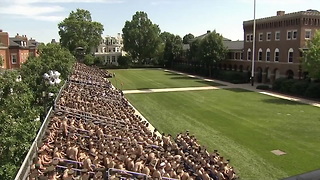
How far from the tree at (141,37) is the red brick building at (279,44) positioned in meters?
44.4

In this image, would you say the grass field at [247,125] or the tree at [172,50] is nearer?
the grass field at [247,125]

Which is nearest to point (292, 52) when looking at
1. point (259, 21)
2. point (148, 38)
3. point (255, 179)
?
point (259, 21)

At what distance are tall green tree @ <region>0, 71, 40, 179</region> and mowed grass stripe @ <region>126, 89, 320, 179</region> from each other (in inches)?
392

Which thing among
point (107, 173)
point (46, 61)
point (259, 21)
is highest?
point (259, 21)

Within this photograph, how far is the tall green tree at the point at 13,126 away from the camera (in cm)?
1195

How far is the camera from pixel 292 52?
46.7 metres

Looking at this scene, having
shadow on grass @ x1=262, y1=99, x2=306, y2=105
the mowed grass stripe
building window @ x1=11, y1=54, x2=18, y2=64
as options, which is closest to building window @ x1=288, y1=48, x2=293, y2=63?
the mowed grass stripe

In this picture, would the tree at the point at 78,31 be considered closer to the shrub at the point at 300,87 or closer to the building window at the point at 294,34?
the building window at the point at 294,34

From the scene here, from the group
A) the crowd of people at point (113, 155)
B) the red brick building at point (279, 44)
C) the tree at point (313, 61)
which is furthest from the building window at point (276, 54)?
the crowd of people at point (113, 155)

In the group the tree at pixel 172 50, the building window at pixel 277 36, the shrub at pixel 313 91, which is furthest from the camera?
the tree at pixel 172 50

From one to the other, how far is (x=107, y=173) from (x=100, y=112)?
38.2 feet

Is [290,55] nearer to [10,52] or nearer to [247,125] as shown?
[247,125]

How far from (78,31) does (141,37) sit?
19.7 metres

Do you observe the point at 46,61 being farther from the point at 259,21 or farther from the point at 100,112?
the point at 259,21
